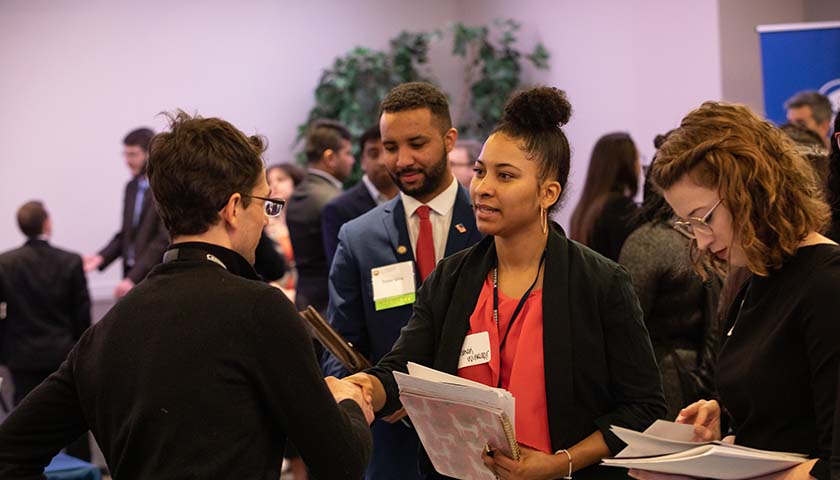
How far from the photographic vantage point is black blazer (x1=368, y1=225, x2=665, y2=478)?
2219 mm

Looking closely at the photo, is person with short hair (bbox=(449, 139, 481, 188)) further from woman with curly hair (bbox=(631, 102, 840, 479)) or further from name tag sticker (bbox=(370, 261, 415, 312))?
woman with curly hair (bbox=(631, 102, 840, 479))

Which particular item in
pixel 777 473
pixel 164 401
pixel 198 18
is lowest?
pixel 777 473

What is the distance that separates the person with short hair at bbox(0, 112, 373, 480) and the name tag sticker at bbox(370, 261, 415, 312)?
104 centimetres

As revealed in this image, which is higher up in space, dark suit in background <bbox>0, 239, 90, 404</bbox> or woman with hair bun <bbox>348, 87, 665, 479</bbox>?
woman with hair bun <bbox>348, 87, 665, 479</bbox>

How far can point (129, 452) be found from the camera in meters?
1.80

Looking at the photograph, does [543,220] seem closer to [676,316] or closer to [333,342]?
[333,342]

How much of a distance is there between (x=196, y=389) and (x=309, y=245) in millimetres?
3593

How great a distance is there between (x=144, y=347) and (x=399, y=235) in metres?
1.34

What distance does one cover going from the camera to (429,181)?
3062 millimetres

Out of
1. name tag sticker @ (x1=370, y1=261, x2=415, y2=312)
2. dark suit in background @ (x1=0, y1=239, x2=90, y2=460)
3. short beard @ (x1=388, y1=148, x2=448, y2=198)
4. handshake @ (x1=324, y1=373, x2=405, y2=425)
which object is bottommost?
dark suit in background @ (x1=0, y1=239, x2=90, y2=460)

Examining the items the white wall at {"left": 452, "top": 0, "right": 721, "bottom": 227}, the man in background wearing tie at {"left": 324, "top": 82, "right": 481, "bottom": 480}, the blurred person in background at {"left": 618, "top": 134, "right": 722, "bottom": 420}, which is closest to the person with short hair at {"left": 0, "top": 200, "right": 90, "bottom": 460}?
the white wall at {"left": 452, "top": 0, "right": 721, "bottom": 227}

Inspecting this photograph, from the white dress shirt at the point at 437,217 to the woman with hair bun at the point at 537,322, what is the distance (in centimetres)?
59

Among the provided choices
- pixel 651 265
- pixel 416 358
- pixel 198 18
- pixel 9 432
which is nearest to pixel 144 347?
pixel 9 432

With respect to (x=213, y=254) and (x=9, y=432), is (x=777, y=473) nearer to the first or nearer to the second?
(x=213, y=254)
